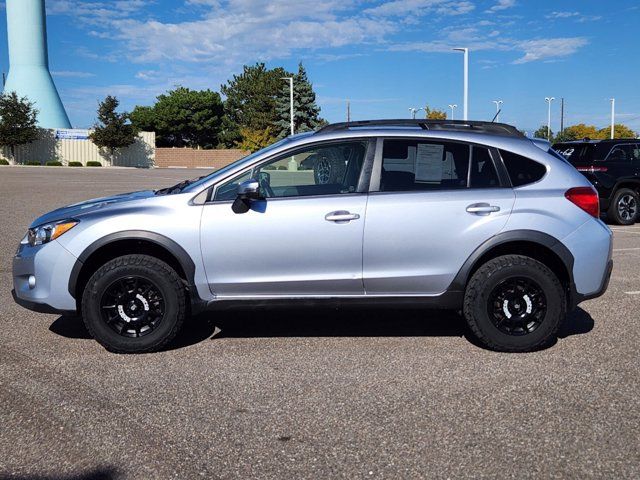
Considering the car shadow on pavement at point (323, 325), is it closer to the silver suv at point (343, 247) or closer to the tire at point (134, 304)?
the tire at point (134, 304)

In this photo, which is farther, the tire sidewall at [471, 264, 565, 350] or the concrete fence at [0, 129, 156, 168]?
the concrete fence at [0, 129, 156, 168]

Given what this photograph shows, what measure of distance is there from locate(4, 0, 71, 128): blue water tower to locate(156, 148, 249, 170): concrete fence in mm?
11264

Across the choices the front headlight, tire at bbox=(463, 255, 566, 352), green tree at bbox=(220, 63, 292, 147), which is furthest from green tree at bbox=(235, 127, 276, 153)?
tire at bbox=(463, 255, 566, 352)

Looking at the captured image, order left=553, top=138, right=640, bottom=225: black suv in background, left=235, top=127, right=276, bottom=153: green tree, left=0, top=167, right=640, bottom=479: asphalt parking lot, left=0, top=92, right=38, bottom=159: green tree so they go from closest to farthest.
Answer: left=0, top=167, right=640, bottom=479: asphalt parking lot < left=553, top=138, right=640, bottom=225: black suv in background < left=0, top=92, right=38, bottom=159: green tree < left=235, top=127, right=276, bottom=153: green tree

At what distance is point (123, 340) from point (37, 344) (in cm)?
84

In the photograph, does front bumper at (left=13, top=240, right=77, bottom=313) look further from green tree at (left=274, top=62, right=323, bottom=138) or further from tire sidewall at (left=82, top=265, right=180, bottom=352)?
green tree at (left=274, top=62, right=323, bottom=138)

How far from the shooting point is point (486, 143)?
5.34 meters

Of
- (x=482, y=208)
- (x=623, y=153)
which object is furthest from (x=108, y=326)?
(x=623, y=153)

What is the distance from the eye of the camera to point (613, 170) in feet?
43.7

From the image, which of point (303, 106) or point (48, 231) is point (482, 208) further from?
point (303, 106)

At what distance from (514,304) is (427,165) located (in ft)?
4.26

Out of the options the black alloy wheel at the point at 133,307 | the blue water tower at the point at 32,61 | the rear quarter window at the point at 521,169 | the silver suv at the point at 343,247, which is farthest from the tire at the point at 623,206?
the blue water tower at the point at 32,61

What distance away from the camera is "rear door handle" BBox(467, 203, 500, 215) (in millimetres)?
5121

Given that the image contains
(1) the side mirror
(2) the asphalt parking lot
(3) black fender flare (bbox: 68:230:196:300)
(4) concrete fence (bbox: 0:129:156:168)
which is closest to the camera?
(2) the asphalt parking lot
